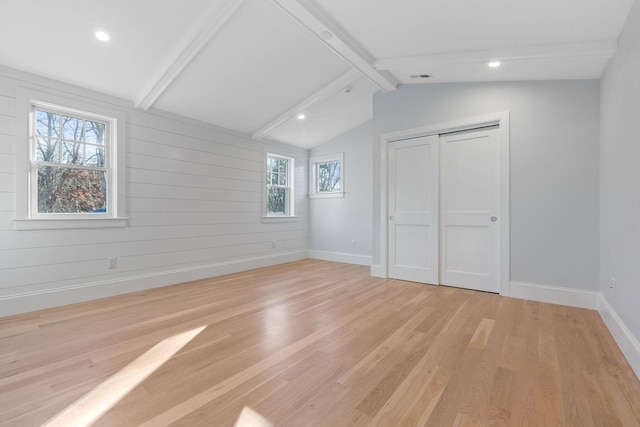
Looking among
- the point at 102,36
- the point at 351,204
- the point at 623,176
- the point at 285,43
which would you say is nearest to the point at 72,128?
the point at 102,36

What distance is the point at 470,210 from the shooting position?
3.73 meters

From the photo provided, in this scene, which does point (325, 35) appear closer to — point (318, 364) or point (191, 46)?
point (191, 46)

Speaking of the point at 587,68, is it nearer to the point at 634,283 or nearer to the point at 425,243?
the point at 634,283

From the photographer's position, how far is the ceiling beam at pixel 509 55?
8.18 ft

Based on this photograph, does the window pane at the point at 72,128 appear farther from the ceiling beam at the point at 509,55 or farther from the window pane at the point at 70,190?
the ceiling beam at the point at 509,55

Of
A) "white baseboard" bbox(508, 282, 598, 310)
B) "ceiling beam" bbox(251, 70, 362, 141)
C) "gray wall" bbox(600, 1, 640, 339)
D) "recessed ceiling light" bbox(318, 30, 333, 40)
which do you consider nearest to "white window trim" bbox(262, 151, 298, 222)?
"ceiling beam" bbox(251, 70, 362, 141)

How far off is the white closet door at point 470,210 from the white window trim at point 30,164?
4.10 metres

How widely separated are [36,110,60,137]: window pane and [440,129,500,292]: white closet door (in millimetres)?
4584

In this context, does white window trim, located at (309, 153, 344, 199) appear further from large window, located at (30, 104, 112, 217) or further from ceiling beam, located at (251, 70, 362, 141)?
large window, located at (30, 104, 112, 217)

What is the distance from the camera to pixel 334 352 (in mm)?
2047

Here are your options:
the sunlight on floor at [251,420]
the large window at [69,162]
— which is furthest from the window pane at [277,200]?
A: the sunlight on floor at [251,420]

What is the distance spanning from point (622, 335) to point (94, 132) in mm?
5319

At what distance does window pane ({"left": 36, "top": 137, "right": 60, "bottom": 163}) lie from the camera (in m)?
3.03

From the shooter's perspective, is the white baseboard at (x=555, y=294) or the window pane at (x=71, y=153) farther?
the window pane at (x=71, y=153)
